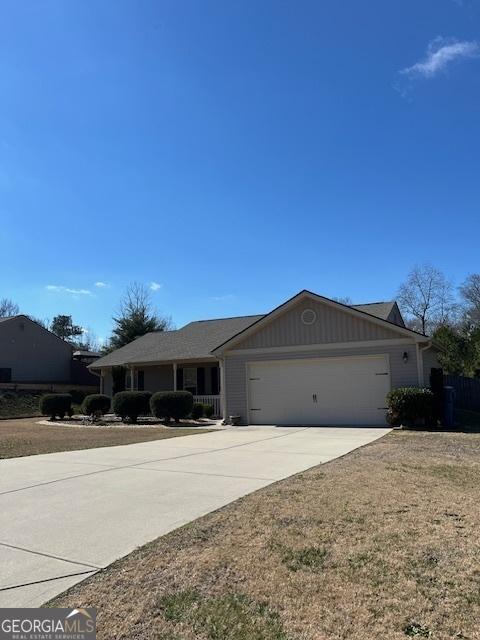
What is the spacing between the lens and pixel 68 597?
3805 mm

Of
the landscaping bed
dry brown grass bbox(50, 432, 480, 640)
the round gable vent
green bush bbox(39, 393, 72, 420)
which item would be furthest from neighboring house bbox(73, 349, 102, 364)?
dry brown grass bbox(50, 432, 480, 640)

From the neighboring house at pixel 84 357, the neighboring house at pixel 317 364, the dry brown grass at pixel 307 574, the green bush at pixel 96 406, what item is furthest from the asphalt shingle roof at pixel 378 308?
the neighboring house at pixel 84 357

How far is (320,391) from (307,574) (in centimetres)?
1447

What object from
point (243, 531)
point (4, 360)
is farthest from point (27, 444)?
point (4, 360)

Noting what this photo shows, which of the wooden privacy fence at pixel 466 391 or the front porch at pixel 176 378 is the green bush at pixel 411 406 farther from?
the front porch at pixel 176 378

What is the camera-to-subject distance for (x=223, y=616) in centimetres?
349

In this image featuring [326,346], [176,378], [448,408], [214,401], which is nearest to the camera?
[448,408]

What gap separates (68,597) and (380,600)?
2146 mm

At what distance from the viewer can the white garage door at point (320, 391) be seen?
57.8ft

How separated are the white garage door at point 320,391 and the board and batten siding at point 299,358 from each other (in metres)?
0.18

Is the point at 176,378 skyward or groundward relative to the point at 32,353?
Result: groundward

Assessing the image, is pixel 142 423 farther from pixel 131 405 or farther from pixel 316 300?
pixel 316 300

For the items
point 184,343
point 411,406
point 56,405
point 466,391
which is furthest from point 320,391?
point 56,405

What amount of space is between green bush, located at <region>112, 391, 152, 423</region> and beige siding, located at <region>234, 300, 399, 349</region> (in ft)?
15.8
